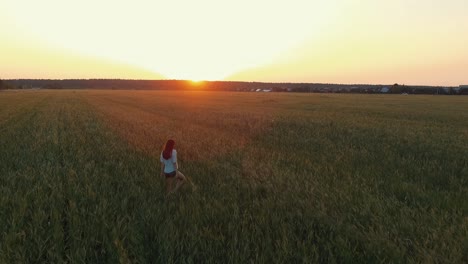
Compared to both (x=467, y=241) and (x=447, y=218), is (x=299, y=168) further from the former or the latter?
(x=467, y=241)

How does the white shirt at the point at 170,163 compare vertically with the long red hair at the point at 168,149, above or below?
below

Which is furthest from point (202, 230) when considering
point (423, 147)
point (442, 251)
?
point (423, 147)

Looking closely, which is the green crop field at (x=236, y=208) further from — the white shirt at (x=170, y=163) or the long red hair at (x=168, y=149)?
the long red hair at (x=168, y=149)

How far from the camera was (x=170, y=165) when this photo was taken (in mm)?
5922

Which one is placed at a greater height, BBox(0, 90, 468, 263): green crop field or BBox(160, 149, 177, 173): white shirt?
BBox(160, 149, 177, 173): white shirt

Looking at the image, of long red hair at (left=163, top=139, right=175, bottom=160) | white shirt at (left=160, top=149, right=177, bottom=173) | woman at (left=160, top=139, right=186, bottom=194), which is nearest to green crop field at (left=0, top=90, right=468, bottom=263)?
woman at (left=160, top=139, right=186, bottom=194)

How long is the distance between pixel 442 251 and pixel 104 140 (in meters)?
11.2

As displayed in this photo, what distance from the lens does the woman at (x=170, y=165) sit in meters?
5.79

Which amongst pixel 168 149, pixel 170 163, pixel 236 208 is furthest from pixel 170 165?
pixel 236 208

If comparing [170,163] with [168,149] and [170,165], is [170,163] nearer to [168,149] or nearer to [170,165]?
[170,165]

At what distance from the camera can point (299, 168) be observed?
8281mm

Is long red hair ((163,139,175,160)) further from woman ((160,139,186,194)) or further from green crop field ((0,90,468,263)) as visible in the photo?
green crop field ((0,90,468,263))

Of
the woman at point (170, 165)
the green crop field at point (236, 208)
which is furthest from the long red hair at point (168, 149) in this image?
the green crop field at point (236, 208)

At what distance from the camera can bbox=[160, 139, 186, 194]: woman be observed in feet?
19.0
